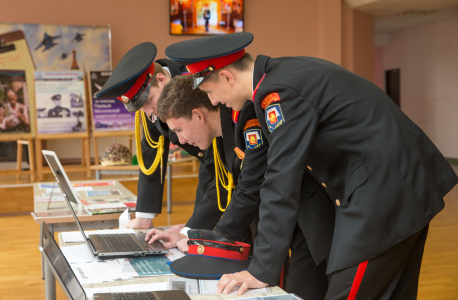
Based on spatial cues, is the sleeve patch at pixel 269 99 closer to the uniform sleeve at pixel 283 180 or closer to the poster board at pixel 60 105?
the uniform sleeve at pixel 283 180

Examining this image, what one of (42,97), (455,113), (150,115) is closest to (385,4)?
(455,113)

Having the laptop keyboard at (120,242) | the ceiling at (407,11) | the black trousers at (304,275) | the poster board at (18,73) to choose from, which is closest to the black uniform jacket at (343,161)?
the black trousers at (304,275)

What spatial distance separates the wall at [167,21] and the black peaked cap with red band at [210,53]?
23.2ft

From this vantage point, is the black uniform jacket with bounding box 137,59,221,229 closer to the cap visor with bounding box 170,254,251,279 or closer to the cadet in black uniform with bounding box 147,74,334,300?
the cadet in black uniform with bounding box 147,74,334,300

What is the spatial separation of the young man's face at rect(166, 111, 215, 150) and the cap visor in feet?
1.60

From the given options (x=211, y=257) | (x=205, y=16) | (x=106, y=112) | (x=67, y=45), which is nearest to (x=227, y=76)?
(x=211, y=257)

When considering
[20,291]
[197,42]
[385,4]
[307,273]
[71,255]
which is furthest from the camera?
[385,4]

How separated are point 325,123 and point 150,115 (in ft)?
2.97

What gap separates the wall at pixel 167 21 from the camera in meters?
7.70

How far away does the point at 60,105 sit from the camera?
263 inches

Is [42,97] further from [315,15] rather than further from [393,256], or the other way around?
[393,256]

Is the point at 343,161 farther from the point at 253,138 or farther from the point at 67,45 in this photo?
the point at 67,45

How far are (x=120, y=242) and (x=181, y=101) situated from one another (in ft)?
1.67

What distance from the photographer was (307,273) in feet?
5.16
